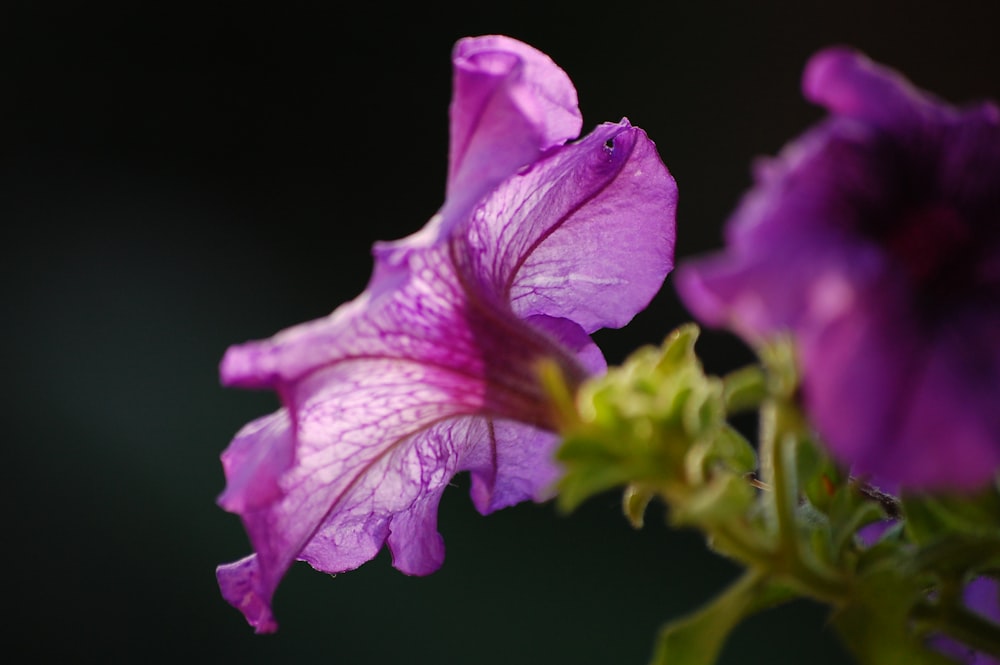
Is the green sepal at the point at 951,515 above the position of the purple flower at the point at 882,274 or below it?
below

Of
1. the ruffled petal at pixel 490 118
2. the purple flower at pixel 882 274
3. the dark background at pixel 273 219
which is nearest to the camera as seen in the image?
the purple flower at pixel 882 274

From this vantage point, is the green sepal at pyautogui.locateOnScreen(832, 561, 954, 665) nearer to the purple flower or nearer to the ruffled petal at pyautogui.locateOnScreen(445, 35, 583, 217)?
the purple flower

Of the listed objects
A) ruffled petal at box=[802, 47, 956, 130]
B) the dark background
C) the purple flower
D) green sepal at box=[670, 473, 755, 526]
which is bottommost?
the dark background

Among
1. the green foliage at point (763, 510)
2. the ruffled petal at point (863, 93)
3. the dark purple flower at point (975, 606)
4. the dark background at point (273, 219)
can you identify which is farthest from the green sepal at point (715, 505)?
the dark background at point (273, 219)

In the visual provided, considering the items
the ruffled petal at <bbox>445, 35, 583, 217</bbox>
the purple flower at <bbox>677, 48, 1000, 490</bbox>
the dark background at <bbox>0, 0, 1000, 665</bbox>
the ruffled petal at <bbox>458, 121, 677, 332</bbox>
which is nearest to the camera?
the purple flower at <bbox>677, 48, 1000, 490</bbox>

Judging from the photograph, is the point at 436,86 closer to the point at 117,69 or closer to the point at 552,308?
the point at 117,69

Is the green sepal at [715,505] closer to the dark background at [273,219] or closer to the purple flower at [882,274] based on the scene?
the purple flower at [882,274]

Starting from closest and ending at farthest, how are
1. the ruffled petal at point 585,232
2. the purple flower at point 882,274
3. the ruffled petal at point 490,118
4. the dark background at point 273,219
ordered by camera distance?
the purple flower at point 882,274 → the ruffled petal at point 490,118 → the ruffled petal at point 585,232 → the dark background at point 273,219

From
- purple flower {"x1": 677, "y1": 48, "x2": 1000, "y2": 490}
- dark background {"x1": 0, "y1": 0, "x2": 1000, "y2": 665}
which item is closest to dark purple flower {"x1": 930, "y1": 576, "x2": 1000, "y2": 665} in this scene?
purple flower {"x1": 677, "y1": 48, "x2": 1000, "y2": 490}
